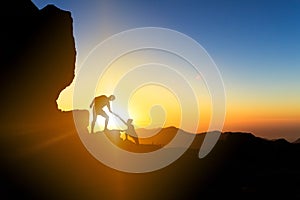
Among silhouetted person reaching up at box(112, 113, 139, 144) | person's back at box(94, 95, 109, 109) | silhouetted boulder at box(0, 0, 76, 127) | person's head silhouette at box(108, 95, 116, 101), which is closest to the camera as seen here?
silhouetted boulder at box(0, 0, 76, 127)

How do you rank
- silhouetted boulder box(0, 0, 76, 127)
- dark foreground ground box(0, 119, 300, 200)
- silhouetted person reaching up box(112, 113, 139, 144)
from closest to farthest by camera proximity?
dark foreground ground box(0, 119, 300, 200)
silhouetted boulder box(0, 0, 76, 127)
silhouetted person reaching up box(112, 113, 139, 144)

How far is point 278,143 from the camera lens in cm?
4512

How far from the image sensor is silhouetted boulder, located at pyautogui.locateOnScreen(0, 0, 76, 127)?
30703 millimetres

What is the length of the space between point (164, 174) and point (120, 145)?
7491 mm

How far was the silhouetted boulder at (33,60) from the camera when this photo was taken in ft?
101

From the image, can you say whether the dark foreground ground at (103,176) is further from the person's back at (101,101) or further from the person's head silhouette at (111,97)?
the person's head silhouette at (111,97)

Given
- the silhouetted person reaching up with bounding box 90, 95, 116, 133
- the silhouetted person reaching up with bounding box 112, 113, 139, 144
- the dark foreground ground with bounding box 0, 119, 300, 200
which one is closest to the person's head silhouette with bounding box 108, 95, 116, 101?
the silhouetted person reaching up with bounding box 90, 95, 116, 133

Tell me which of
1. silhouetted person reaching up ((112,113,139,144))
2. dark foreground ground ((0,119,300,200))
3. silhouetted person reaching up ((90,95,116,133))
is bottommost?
dark foreground ground ((0,119,300,200))

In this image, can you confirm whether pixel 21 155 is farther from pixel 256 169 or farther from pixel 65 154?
pixel 256 169

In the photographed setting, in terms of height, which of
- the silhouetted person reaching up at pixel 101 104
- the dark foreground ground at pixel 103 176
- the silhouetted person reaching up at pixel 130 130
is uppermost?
the silhouetted person reaching up at pixel 101 104

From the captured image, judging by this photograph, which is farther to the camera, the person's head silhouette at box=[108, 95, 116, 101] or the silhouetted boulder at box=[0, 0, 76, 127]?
the person's head silhouette at box=[108, 95, 116, 101]

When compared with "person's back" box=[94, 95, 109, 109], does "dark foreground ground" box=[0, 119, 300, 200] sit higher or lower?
lower

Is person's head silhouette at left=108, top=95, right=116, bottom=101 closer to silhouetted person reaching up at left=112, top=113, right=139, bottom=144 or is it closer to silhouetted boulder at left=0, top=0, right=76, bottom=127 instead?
silhouetted person reaching up at left=112, top=113, right=139, bottom=144

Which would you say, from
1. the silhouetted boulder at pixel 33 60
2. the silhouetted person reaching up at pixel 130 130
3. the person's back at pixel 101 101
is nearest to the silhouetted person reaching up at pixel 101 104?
the person's back at pixel 101 101
